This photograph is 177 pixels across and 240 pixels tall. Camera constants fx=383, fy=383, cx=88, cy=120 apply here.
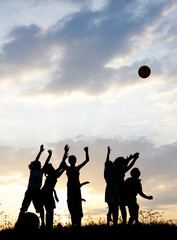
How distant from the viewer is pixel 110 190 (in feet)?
38.8

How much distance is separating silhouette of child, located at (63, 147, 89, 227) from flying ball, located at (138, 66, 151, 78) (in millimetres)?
5116

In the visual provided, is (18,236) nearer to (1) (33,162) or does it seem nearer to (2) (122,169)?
(1) (33,162)

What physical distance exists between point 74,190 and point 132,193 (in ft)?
6.11

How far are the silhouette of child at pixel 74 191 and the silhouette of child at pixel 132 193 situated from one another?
1.48 m

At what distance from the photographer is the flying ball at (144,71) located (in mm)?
15438

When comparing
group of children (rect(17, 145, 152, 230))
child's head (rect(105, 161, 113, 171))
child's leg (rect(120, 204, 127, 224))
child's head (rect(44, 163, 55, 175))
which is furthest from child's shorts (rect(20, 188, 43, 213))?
child's leg (rect(120, 204, 127, 224))

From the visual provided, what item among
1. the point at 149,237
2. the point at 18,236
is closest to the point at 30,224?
the point at 18,236

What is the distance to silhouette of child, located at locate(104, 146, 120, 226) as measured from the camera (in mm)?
11750

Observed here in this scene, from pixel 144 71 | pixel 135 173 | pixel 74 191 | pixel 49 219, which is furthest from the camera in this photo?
pixel 144 71

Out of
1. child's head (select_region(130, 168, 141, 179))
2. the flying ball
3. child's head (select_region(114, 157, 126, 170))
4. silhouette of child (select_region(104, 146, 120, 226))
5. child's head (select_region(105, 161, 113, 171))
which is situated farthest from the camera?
the flying ball

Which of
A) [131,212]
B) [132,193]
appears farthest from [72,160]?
[131,212]

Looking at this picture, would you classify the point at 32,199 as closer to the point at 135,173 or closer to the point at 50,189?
the point at 50,189

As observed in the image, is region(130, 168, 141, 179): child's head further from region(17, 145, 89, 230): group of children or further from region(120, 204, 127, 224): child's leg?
region(17, 145, 89, 230): group of children

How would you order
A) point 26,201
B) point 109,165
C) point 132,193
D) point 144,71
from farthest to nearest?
1. point 144,71
2. point 132,193
3. point 109,165
4. point 26,201
